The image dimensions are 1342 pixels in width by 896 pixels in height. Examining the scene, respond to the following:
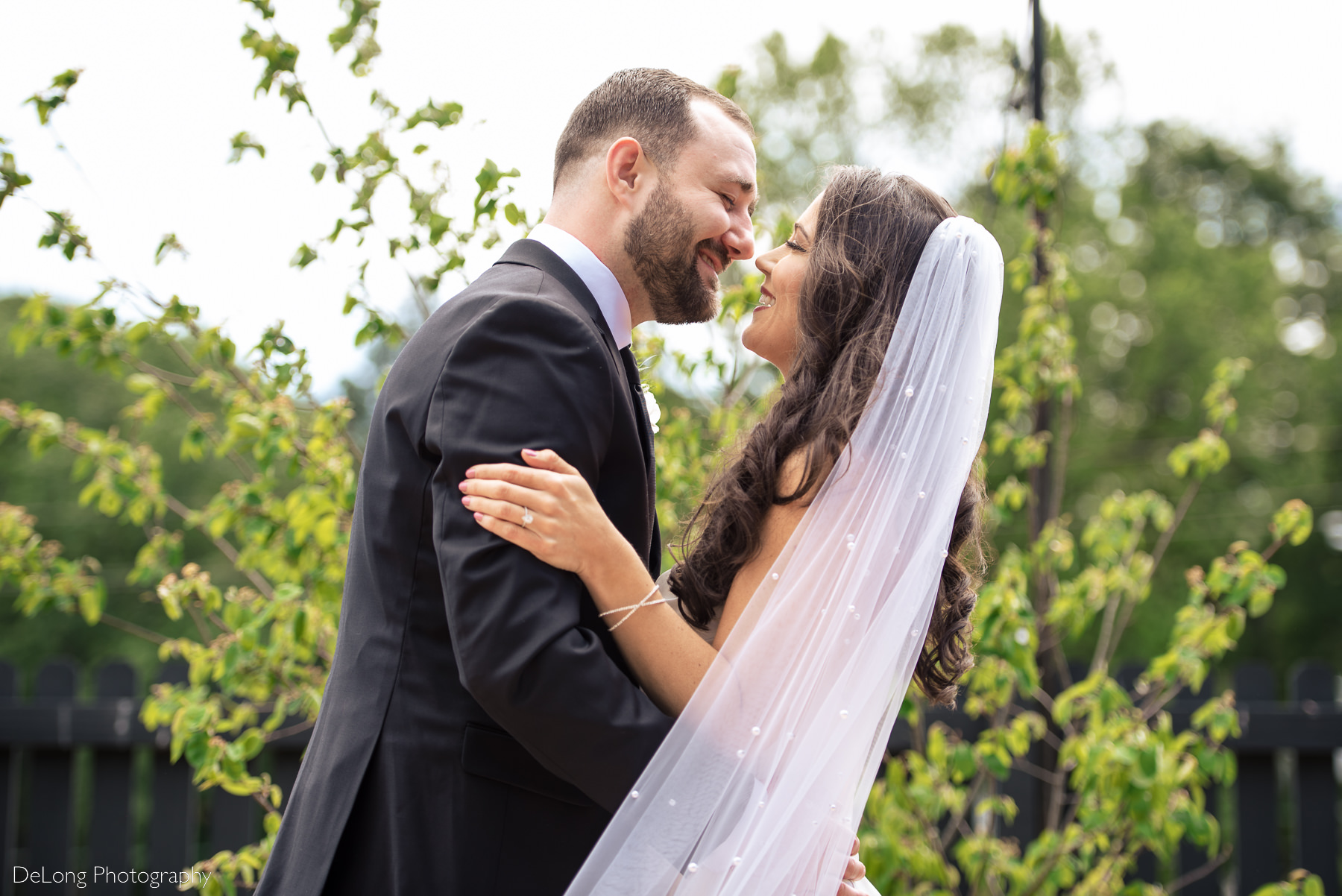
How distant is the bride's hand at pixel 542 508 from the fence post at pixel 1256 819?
3.71 m

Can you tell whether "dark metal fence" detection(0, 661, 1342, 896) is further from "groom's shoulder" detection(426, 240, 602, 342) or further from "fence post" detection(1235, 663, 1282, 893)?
"groom's shoulder" detection(426, 240, 602, 342)

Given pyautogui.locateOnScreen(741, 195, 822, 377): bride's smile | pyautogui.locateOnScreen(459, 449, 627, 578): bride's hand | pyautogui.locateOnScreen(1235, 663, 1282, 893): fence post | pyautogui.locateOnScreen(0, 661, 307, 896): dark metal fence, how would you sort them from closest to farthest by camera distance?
pyautogui.locateOnScreen(459, 449, 627, 578): bride's hand < pyautogui.locateOnScreen(741, 195, 822, 377): bride's smile < pyautogui.locateOnScreen(1235, 663, 1282, 893): fence post < pyautogui.locateOnScreen(0, 661, 307, 896): dark metal fence

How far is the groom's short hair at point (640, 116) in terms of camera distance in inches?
86.6

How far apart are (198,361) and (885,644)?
7.86 feet

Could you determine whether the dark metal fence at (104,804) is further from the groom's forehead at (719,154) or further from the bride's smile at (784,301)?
the groom's forehead at (719,154)

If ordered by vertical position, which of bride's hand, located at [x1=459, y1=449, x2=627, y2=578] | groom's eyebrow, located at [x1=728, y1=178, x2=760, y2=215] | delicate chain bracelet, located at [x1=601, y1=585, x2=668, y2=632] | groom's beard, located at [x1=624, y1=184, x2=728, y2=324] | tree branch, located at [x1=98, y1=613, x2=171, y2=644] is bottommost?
tree branch, located at [x1=98, y1=613, x2=171, y2=644]

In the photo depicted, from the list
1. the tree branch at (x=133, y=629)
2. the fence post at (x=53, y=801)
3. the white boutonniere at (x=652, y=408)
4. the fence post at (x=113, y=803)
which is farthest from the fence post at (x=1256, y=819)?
the fence post at (x=53, y=801)

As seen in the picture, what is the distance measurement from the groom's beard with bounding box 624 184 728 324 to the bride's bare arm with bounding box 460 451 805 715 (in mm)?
655

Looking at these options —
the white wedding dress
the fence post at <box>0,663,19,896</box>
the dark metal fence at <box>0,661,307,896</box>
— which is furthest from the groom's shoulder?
the fence post at <box>0,663,19,896</box>

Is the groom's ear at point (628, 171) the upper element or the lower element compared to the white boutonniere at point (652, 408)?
upper

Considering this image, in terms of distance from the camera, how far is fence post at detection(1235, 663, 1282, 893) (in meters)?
4.20

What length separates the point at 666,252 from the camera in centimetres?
217

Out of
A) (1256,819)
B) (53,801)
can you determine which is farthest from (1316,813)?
(53,801)

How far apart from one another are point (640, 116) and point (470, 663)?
1276mm
